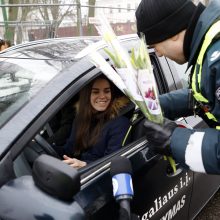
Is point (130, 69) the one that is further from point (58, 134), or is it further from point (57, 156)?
point (58, 134)

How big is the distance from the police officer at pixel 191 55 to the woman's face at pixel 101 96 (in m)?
0.72

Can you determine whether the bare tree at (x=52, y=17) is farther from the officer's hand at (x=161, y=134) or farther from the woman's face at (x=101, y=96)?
the officer's hand at (x=161, y=134)

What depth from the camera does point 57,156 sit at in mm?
2059

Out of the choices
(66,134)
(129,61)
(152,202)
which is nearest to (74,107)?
(66,134)

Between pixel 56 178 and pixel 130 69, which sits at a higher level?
pixel 130 69

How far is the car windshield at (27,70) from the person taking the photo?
1762 millimetres

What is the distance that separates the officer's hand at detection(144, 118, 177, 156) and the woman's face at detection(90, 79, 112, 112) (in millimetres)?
783

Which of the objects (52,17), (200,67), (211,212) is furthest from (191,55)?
(52,17)

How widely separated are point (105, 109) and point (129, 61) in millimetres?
907

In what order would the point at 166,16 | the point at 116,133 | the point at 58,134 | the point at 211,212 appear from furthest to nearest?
the point at 211,212 → the point at 58,134 → the point at 116,133 → the point at 166,16

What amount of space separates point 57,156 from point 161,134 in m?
0.68

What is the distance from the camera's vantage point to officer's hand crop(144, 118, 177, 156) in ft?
5.48

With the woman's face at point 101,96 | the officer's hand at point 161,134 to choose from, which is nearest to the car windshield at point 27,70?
the woman's face at point 101,96

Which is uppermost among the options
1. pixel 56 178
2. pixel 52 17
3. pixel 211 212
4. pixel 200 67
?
pixel 52 17
